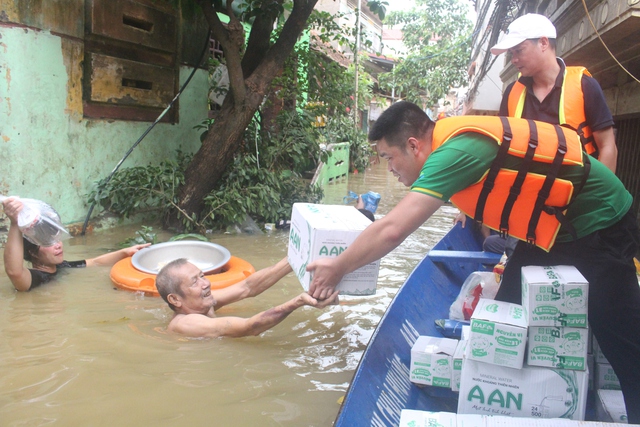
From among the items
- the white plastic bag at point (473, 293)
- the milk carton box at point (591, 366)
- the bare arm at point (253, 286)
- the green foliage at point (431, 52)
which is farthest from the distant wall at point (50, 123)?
the green foliage at point (431, 52)

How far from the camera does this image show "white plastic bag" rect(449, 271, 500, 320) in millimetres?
3479

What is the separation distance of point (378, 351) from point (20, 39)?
16.6 ft

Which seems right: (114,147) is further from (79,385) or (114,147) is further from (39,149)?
(79,385)

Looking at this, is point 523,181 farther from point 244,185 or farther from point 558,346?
point 244,185

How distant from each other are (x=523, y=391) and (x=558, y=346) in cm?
23

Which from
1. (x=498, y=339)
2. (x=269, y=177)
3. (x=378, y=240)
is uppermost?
(x=378, y=240)

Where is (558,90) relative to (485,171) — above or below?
above

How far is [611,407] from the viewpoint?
2.40 metres

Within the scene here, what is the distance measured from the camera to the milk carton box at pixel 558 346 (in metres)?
2.24

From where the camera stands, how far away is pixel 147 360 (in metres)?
3.38

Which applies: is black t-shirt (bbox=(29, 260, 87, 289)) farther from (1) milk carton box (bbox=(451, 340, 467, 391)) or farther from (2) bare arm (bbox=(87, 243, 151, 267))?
(1) milk carton box (bbox=(451, 340, 467, 391))

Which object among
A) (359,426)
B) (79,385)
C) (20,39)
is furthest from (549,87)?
(20,39)

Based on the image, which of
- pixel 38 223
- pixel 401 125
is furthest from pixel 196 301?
pixel 401 125

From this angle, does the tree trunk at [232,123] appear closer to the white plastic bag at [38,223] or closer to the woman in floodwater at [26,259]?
the woman in floodwater at [26,259]
